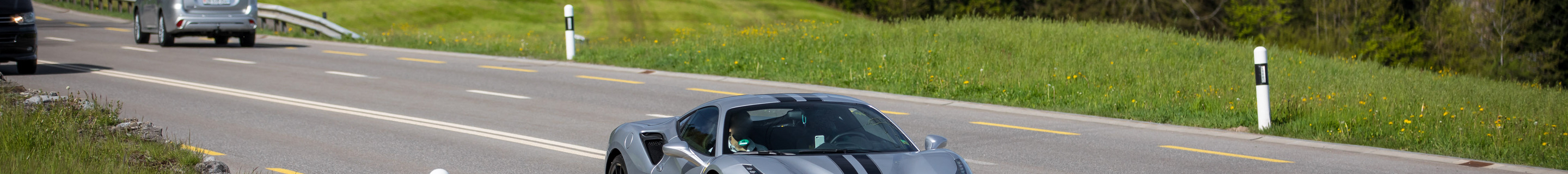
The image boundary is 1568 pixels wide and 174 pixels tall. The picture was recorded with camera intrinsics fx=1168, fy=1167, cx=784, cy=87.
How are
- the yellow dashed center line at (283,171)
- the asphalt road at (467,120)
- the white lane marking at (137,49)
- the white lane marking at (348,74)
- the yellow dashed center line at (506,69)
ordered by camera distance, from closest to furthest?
the yellow dashed center line at (283,171), the asphalt road at (467,120), the white lane marking at (348,74), the yellow dashed center line at (506,69), the white lane marking at (137,49)

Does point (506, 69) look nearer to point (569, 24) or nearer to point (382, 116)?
point (569, 24)

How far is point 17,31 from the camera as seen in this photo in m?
14.1

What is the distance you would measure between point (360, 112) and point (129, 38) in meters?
14.1

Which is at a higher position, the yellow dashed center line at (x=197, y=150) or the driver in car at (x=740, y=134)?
the driver in car at (x=740, y=134)

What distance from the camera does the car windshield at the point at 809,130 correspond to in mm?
5730

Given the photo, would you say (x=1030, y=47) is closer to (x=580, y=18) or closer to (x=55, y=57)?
(x=55, y=57)

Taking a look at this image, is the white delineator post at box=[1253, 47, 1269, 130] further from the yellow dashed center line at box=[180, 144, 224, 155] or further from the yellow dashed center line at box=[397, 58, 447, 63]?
the yellow dashed center line at box=[397, 58, 447, 63]

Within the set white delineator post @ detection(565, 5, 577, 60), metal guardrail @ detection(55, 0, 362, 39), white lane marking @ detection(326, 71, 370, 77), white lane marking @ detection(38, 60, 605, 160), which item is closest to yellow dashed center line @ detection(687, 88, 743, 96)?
white lane marking @ detection(38, 60, 605, 160)

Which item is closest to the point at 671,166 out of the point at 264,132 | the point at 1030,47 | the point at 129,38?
the point at 264,132

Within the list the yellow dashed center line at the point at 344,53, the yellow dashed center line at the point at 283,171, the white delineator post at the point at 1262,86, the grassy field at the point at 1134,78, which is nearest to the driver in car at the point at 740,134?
the yellow dashed center line at the point at 283,171

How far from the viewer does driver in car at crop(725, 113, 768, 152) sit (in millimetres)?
5730

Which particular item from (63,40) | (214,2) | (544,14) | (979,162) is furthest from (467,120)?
(544,14)

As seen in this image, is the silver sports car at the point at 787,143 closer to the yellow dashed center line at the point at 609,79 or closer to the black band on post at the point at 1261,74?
the black band on post at the point at 1261,74

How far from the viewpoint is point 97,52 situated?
18.9 metres
